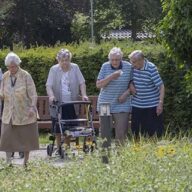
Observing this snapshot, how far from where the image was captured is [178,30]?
422 inches

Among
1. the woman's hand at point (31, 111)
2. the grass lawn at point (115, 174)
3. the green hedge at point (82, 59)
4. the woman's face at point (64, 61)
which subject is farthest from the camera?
the green hedge at point (82, 59)

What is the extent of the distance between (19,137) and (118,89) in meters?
1.59

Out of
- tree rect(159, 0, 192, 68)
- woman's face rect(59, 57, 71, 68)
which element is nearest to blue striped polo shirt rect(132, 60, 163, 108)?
tree rect(159, 0, 192, 68)

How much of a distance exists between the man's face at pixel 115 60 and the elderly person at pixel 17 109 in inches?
47.1

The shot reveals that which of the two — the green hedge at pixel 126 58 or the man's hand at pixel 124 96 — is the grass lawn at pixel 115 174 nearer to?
the man's hand at pixel 124 96

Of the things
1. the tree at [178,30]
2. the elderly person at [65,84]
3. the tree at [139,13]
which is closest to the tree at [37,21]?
the tree at [139,13]

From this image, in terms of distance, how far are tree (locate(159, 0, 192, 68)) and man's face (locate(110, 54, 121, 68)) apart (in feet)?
2.39

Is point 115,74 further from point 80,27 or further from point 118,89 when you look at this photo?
point 80,27

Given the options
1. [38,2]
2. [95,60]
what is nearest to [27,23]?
[38,2]

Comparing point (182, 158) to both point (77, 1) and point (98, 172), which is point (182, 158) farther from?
point (77, 1)

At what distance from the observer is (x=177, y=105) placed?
15.4 meters

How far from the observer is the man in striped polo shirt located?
11.3 meters

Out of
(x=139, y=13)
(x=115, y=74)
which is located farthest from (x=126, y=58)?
(x=139, y=13)

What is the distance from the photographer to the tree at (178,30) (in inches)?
412
